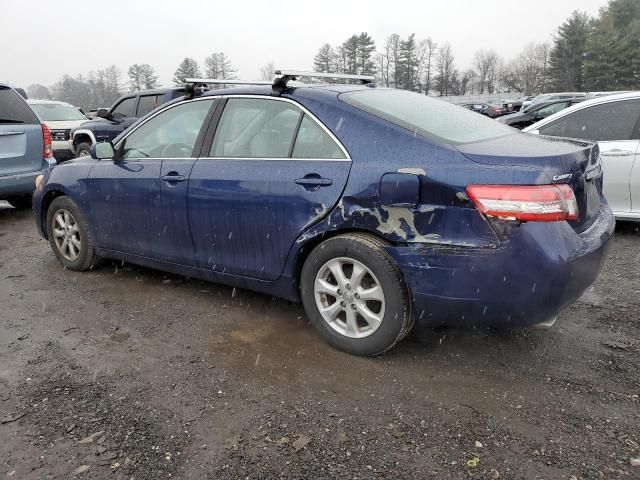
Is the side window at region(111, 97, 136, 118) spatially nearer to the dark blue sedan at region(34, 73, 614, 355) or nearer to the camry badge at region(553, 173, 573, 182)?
the dark blue sedan at region(34, 73, 614, 355)

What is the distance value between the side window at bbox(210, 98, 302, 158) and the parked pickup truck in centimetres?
674

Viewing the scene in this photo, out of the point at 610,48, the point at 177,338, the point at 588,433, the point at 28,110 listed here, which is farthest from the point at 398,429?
the point at 610,48

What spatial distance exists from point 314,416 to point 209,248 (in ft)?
5.22

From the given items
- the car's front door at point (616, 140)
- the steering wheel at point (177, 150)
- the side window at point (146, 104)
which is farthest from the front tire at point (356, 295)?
the side window at point (146, 104)

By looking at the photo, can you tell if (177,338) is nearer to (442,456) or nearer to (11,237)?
(442,456)

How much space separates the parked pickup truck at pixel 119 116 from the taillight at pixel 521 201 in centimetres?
842

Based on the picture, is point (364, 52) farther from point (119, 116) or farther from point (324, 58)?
point (119, 116)

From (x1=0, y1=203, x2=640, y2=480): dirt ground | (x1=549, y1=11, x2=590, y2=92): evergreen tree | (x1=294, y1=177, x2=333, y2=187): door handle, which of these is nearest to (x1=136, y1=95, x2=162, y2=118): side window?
(x1=0, y1=203, x2=640, y2=480): dirt ground

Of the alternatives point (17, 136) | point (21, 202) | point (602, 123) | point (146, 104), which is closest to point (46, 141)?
point (17, 136)

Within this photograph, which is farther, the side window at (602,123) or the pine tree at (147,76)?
the pine tree at (147,76)

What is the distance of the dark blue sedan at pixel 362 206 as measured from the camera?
2.70 m

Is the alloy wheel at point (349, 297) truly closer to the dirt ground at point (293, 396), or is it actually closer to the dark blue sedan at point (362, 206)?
the dark blue sedan at point (362, 206)

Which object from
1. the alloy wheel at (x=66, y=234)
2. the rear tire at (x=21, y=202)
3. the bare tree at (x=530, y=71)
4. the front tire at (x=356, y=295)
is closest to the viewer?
the front tire at (x=356, y=295)

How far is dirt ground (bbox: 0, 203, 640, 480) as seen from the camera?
2.33 meters
